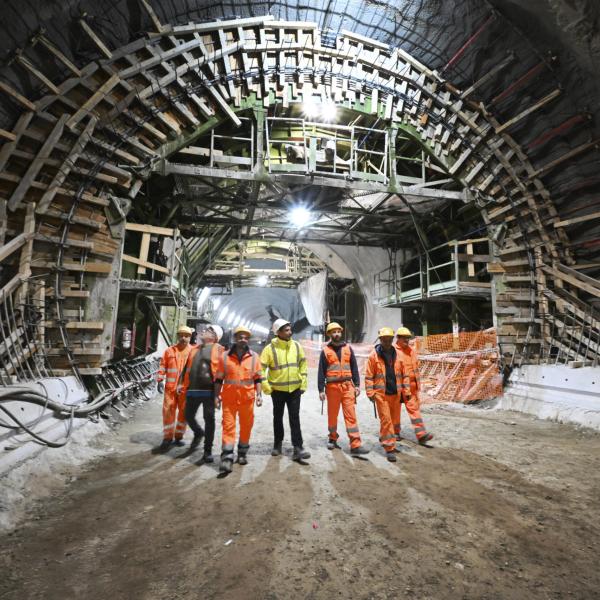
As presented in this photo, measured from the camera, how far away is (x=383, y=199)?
9945 millimetres

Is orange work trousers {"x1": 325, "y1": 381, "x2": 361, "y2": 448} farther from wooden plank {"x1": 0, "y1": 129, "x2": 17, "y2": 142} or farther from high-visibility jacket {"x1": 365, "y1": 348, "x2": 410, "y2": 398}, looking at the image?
wooden plank {"x1": 0, "y1": 129, "x2": 17, "y2": 142}

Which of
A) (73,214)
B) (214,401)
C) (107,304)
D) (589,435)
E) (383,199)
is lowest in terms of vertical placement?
(589,435)

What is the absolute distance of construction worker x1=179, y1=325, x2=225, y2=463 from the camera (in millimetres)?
4609

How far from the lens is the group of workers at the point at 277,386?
4.32m

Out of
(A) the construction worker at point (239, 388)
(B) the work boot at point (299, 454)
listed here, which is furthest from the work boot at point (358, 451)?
(A) the construction worker at point (239, 388)

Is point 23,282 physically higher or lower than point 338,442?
higher

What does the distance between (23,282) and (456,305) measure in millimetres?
11195

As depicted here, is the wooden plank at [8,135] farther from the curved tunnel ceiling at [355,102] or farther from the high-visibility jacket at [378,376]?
the high-visibility jacket at [378,376]

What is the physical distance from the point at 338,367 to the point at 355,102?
7.20 meters

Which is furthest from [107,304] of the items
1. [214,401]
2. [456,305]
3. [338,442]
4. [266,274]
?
[266,274]

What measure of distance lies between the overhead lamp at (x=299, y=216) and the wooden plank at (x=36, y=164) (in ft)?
19.7

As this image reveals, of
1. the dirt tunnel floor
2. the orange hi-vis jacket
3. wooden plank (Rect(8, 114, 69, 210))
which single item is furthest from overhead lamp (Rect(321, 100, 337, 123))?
the dirt tunnel floor

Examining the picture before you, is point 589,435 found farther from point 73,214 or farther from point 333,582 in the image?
point 73,214

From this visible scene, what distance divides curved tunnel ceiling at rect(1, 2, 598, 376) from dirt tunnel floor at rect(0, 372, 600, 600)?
15.2ft
